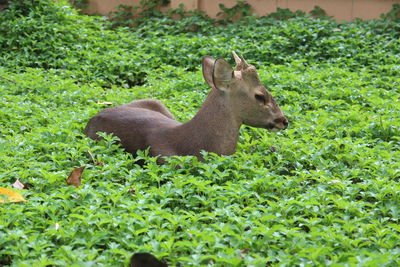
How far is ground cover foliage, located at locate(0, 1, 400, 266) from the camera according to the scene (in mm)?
3684

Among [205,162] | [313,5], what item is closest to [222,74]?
[205,162]

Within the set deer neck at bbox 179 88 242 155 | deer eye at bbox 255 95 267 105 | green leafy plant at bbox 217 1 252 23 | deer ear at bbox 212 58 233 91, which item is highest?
green leafy plant at bbox 217 1 252 23

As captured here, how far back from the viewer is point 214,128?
17.5 ft

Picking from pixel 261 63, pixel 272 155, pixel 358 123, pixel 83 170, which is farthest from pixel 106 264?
→ pixel 261 63

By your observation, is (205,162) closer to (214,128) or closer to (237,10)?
(214,128)

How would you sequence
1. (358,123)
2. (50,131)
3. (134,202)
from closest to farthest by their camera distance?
(134,202) < (50,131) < (358,123)

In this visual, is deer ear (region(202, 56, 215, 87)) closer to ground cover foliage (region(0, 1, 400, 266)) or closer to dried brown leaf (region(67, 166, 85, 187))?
ground cover foliage (region(0, 1, 400, 266))

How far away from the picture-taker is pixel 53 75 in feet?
29.1

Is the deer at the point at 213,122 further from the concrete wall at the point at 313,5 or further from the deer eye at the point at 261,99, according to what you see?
the concrete wall at the point at 313,5

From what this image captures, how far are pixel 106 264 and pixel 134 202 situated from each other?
843 millimetres

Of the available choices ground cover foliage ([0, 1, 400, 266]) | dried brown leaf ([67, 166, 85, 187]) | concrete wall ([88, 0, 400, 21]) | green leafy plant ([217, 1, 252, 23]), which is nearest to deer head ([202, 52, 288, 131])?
ground cover foliage ([0, 1, 400, 266])

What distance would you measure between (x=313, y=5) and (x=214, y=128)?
6.77 meters

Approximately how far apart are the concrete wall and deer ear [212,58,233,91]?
21.0 feet

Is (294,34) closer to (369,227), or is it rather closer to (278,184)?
(278,184)
